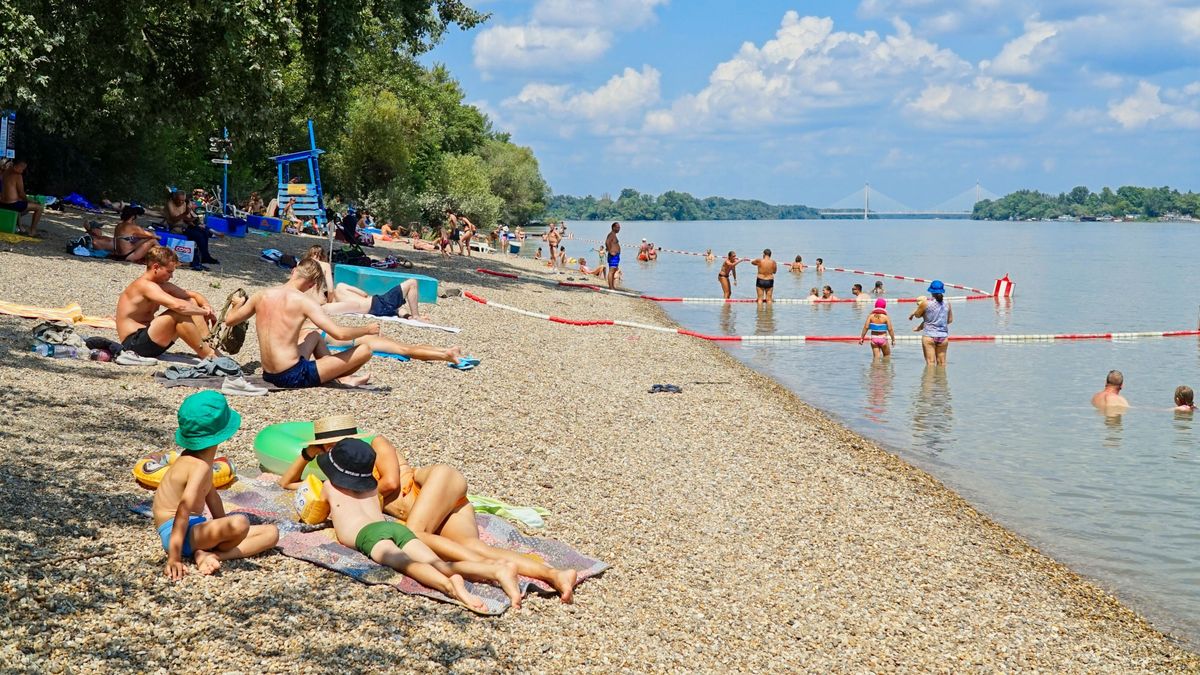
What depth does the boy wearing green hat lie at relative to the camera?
5344mm

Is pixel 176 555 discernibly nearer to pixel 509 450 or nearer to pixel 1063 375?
pixel 509 450

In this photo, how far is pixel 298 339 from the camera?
9.98 m

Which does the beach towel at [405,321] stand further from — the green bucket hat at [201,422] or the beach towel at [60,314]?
the green bucket hat at [201,422]

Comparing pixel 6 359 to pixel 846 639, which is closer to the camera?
pixel 846 639

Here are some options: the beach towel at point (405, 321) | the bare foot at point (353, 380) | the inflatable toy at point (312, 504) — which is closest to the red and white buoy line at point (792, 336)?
the beach towel at point (405, 321)

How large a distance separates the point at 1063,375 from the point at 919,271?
37.2 m

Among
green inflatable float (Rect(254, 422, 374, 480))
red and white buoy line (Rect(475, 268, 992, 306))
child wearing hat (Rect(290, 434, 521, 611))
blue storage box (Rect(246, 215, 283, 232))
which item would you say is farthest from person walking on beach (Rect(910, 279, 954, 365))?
blue storage box (Rect(246, 215, 283, 232))

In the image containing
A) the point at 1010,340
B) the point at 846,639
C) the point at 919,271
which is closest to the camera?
the point at 846,639

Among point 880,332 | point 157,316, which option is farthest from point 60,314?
point 880,332

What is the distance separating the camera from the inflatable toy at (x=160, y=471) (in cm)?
649

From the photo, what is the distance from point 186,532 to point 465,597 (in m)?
1.39

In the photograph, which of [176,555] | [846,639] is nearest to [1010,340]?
[846,639]

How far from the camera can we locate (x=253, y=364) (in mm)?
10867

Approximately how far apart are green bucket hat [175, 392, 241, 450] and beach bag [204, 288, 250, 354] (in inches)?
206
